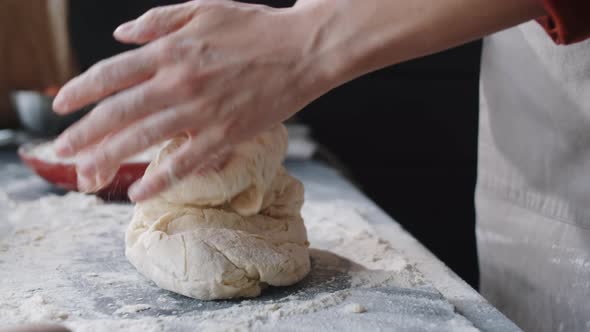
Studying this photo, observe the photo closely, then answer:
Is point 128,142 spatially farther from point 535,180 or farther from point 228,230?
point 535,180

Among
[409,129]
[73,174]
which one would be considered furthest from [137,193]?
[409,129]

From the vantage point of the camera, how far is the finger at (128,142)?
85cm

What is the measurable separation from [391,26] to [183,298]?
1.78 feet

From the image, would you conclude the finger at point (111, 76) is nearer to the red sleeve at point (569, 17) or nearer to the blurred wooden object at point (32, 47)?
the red sleeve at point (569, 17)

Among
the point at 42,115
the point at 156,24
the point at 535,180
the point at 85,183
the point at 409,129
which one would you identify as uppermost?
the point at 156,24

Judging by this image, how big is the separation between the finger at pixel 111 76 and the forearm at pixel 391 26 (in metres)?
0.22

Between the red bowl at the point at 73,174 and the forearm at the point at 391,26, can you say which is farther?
the red bowl at the point at 73,174

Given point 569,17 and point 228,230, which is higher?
point 569,17

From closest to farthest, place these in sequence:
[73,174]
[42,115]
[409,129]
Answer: [73,174] → [42,115] → [409,129]

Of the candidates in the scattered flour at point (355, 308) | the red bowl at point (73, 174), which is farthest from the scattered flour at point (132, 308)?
the red bowl at point (73, 174)

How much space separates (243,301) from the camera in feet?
3.37

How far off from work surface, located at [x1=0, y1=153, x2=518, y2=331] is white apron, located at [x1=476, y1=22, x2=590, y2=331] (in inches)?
10.5

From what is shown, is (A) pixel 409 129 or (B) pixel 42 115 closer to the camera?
(B) pixel 42 115

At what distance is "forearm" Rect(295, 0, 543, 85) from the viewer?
2.72 feet
